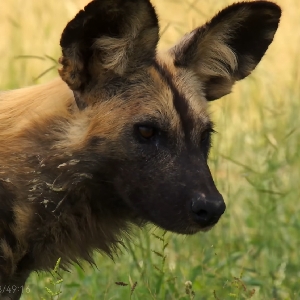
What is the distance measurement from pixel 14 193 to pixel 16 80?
2867 mm

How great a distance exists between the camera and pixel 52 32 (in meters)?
7.22

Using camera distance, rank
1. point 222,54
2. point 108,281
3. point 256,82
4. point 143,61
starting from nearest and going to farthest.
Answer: point 143,61 < point 222,54 < point 108,281 < point 256,82

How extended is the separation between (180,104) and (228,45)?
565mm

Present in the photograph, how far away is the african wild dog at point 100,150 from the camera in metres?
3.40

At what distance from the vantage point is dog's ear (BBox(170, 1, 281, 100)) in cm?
381

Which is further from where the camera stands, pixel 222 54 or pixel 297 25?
pixel 297 25

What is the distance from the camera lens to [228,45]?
13.0 ft

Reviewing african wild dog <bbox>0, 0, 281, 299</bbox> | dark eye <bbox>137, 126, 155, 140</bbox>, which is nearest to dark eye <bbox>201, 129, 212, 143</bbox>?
african wild dog <bbox>0, 0, 281, 299</bbox>

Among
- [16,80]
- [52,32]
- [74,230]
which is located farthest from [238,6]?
[52,32]

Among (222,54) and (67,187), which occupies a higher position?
(222,54)

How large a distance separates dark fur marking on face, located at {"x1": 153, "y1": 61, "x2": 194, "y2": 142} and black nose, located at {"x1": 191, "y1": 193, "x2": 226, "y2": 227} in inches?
11.8

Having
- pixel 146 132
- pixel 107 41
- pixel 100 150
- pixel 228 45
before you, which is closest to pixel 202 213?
pixel 146 132

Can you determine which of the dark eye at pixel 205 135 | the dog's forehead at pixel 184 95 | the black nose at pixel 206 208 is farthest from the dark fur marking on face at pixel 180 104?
the black nose at pixel 206 208

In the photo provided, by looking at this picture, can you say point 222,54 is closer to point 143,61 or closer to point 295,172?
point 143,61
